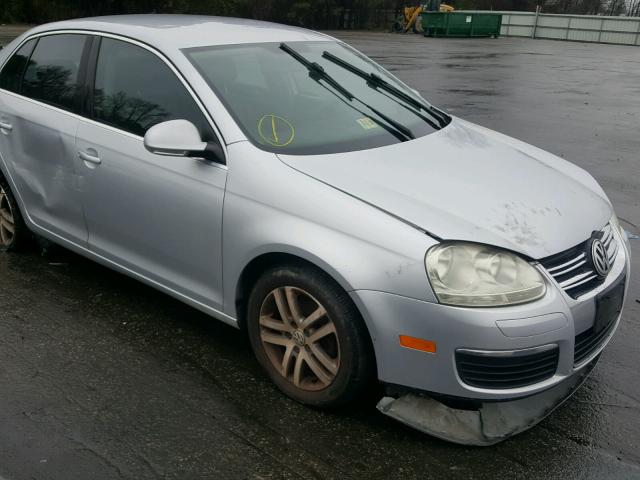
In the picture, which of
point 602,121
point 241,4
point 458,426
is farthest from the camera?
point 241,4

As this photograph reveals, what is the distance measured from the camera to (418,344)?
8.42ft

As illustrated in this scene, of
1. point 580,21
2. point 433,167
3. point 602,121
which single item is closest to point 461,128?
point 433,167

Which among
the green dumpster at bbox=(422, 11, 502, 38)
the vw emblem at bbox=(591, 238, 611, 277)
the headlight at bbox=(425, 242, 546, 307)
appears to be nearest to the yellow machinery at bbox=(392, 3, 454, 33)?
the green dumpster at bbox=(422, 11, 502, 38)

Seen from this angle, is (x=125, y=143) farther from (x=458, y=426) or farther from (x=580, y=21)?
(x=580, y=21)

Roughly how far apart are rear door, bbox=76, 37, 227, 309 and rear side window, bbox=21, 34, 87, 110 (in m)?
0.21

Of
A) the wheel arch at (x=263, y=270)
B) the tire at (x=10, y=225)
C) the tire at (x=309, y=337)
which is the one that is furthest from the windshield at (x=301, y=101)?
the tire at (x=10, y=225)

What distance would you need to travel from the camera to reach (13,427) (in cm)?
286

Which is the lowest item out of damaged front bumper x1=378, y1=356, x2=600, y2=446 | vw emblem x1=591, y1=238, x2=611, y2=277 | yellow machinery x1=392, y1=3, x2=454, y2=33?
yellow machinery x1=392, y1=3, x2=454, y2=33

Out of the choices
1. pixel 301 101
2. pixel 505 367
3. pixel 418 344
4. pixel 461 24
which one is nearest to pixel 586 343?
pixel 505 367

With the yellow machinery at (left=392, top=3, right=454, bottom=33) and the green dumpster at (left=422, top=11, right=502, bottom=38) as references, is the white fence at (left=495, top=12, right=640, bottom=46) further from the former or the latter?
the yellow machinery at (left=392, top=3, right=454, bottom=33)

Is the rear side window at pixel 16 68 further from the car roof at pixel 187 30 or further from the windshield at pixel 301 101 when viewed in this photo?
the windshield at pixel 301 101

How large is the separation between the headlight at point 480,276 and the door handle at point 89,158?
6.71 ft

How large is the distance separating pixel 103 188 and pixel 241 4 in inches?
1576

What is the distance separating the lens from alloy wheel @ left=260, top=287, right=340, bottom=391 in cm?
287
